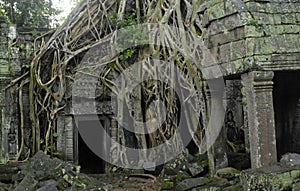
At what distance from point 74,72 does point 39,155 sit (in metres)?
3.03

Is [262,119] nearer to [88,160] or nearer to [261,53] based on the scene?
[261,53]

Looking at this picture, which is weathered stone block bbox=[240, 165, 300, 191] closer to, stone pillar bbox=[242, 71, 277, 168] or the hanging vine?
stone pillar bbox=[242, 71, 277, 168]

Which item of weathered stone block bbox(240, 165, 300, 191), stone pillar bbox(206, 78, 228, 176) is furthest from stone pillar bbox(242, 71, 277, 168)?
stone pillar bbox(206, 78, 228, 176)

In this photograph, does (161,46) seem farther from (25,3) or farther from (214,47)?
(25,3)

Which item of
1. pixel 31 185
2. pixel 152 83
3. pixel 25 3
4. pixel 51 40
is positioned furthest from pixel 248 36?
pixel 25 3

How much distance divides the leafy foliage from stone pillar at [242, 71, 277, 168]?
10498mm

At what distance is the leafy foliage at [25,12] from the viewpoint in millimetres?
13227

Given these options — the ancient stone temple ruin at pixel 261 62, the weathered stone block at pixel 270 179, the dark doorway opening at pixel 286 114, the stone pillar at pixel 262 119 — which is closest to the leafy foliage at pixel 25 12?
the ancient stone temple ruin at pixel 261 62

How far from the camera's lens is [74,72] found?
8.86 metres

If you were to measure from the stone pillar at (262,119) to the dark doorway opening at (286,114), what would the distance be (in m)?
1.65

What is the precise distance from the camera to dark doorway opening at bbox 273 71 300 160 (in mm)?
6094

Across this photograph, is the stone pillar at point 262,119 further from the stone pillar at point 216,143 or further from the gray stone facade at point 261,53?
the stone pillar at point 216,143

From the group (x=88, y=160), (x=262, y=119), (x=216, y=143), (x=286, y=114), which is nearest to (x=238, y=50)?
(x=262, y=119)

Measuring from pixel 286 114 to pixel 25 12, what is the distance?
1005 centimetres
